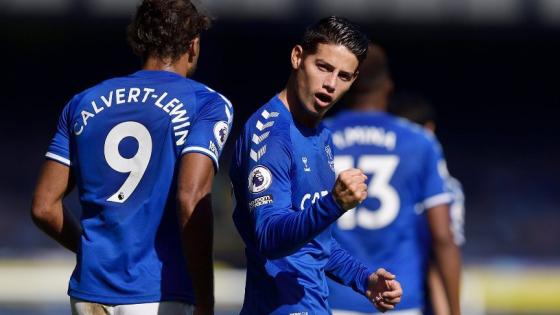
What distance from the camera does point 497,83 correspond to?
24.4m

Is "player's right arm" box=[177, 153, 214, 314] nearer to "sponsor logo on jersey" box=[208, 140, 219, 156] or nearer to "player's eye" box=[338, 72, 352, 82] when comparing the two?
"sponsor logo on jersey" box=[208, 140, 219, 156]

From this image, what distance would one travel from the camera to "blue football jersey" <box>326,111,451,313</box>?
6.06 m

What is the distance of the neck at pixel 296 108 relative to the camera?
4234mm

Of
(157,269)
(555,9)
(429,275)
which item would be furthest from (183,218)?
(555,9)

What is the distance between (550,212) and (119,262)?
19.1 metres

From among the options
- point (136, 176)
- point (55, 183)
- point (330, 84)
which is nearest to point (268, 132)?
point (330, 84)

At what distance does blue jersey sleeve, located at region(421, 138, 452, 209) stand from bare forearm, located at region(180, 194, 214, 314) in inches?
83.1

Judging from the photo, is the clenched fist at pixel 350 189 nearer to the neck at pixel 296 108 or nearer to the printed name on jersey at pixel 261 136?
the printed name on jersey at pixel 261 136

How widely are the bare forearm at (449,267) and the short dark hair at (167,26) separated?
2.20m

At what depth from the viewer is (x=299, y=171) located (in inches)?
161

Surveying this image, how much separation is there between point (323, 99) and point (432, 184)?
2.05 m

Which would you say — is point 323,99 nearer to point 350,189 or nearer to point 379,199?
point 350,189

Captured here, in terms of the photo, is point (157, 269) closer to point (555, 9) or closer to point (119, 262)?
point (119, 262)

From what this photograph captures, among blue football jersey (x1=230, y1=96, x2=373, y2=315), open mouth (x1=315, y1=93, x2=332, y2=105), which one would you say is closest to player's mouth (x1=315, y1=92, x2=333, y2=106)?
open mouth (x1=315, y1=93, x2=332, y2=105)
